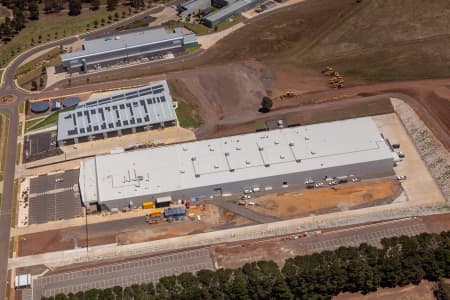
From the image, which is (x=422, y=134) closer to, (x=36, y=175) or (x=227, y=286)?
(x=227, y=286)

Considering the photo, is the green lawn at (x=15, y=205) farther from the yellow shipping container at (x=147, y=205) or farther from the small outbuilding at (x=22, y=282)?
the yellow shipping container at (x=147, y=205)

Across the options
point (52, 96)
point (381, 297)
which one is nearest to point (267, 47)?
point (52, 96)

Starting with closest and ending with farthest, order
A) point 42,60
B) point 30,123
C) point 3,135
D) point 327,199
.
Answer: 1. point 327,199
2. point 3,135
3. point 30,123
4. point 42,60

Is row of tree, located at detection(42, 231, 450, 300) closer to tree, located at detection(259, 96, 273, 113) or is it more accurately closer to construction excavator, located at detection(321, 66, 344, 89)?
tree, located at detection(259, 96, 273, 113)

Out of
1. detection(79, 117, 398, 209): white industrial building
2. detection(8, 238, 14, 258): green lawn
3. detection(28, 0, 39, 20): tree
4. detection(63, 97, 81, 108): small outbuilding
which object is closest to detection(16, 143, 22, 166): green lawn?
detection(63, 97, 81, 108): small outbuilding

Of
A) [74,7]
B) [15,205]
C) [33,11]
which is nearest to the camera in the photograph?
[15,205]

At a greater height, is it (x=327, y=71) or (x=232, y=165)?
(x=327, y=71)

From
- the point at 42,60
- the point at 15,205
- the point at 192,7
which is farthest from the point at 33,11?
the point at 15,205

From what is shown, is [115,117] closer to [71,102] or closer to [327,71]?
[71,102]
